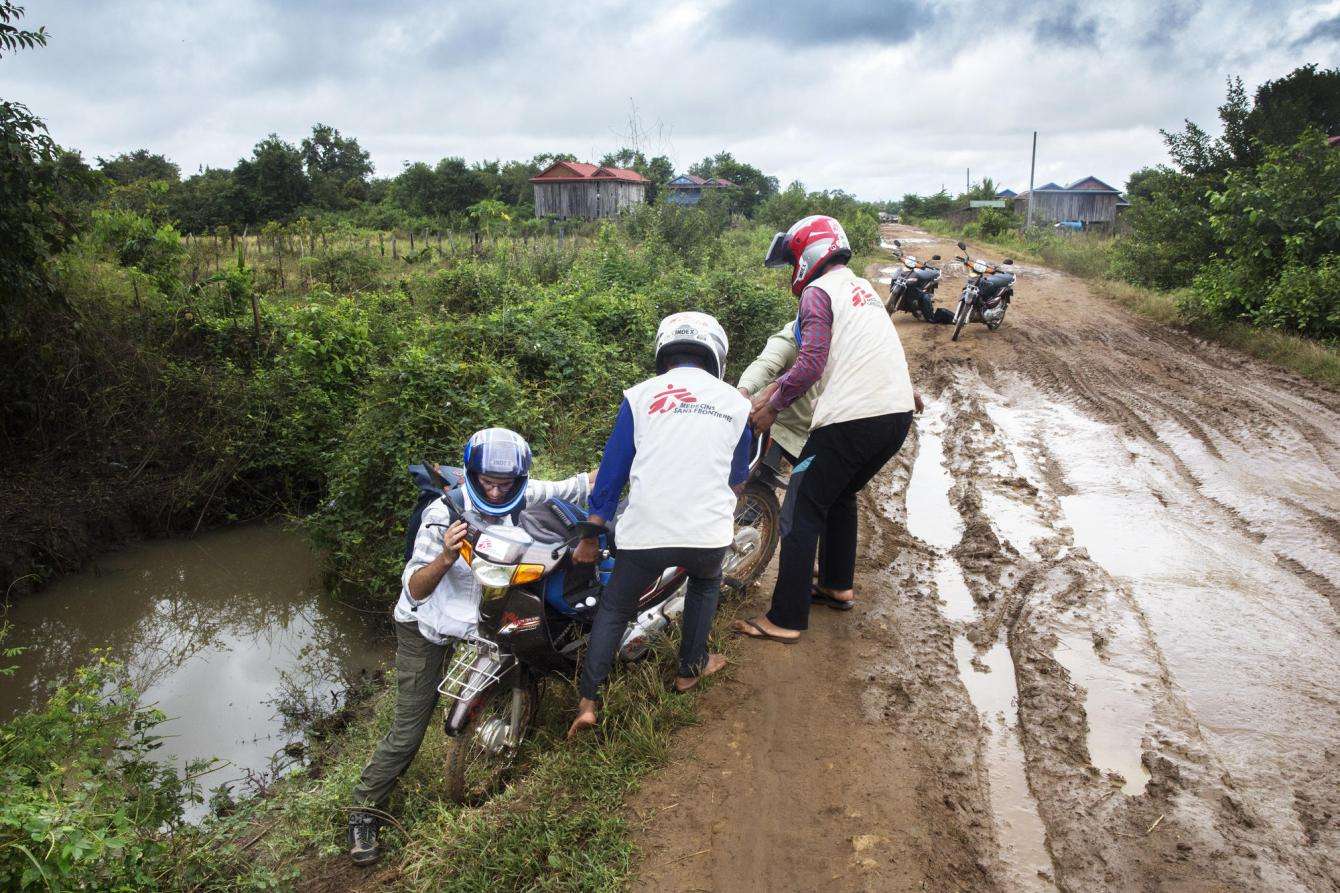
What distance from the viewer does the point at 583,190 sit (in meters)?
39.1

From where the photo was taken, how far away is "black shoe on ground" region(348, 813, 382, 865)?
341 cm

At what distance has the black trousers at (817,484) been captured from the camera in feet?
13.6

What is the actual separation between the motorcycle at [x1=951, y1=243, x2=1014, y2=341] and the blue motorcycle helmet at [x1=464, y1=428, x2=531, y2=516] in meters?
11.1

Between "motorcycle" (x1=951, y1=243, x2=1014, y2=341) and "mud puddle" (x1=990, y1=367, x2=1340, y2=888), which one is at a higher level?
"motorcycle" (x1=951, y1=243, x2=1014, y2=341)

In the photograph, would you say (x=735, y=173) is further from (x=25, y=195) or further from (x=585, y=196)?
(x=25, y=195)

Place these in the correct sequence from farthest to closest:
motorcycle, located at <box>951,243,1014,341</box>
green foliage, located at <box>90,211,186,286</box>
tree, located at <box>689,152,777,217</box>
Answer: tree, located at <box>689,152,777,217</box>, motorcycle, located at <box>951,243,1014,341</box>, green foliage, located at <box>90,211,186,286</box>

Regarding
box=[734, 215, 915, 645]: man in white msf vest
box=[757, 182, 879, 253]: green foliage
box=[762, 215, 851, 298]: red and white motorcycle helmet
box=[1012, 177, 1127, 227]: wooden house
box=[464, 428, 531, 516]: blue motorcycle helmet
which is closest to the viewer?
box=[464, 428, 531, 516]: blue motorcycle helmet

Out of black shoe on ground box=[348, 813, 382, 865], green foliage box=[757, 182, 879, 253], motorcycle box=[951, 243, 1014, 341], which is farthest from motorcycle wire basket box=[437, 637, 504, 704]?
green foliage box=[757, 182, 879, 253]

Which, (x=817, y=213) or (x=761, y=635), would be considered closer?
(x=761, y=635)

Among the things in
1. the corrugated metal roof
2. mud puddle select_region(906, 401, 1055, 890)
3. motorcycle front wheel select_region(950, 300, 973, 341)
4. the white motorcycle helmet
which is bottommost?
mud puddle select_region(906, 401, 1055, 890)

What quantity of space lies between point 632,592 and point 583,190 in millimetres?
38097

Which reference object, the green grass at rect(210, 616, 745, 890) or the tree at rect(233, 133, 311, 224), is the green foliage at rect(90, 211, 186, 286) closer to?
the green grass at rect(210, 616, 745, 890)

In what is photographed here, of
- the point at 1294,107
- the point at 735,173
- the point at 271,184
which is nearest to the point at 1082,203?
the point at 735,173

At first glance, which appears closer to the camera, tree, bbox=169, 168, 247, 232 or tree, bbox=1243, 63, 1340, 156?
tree, bbox=1243, 63, 1340, 156
